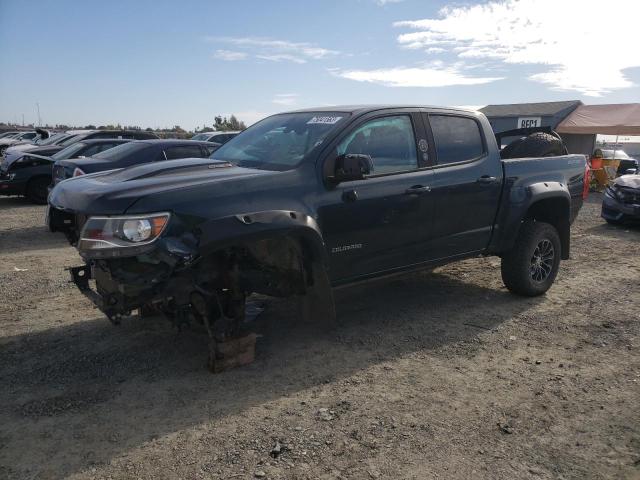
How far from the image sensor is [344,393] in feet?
11.6

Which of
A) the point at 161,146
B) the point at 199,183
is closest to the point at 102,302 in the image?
the point at 199,183

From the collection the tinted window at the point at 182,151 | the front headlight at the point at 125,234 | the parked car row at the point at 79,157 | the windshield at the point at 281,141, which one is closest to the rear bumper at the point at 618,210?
the parked car row at the point at 79,157

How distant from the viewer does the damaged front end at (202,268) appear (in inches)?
129

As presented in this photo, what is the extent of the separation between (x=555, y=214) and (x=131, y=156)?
629 cm

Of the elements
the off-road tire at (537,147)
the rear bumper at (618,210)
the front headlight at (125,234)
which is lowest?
the rear bumper at (618,210)

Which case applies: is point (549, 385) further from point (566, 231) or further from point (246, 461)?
point (566, 231)

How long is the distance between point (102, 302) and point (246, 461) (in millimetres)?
1470

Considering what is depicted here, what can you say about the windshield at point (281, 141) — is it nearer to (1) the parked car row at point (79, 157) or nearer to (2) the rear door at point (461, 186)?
(2) the rear door at point (461, 186)

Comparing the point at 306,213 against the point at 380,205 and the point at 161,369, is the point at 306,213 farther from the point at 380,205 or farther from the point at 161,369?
the point at 161,369

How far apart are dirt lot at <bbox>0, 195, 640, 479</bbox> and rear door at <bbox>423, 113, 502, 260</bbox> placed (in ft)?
2.45

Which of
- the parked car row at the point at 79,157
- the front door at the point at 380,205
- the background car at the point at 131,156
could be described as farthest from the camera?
the parked car row at the point at 79,157

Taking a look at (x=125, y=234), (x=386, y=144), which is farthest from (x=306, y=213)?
(x=125, y=234)

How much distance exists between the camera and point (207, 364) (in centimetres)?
389

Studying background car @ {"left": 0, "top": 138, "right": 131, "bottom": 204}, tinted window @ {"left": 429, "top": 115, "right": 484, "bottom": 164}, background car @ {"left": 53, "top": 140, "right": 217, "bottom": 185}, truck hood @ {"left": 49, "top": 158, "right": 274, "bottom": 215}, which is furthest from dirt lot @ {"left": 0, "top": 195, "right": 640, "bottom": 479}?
background car @ {"left": 0, "top": 138, "right": 131, "bottom": 204}
